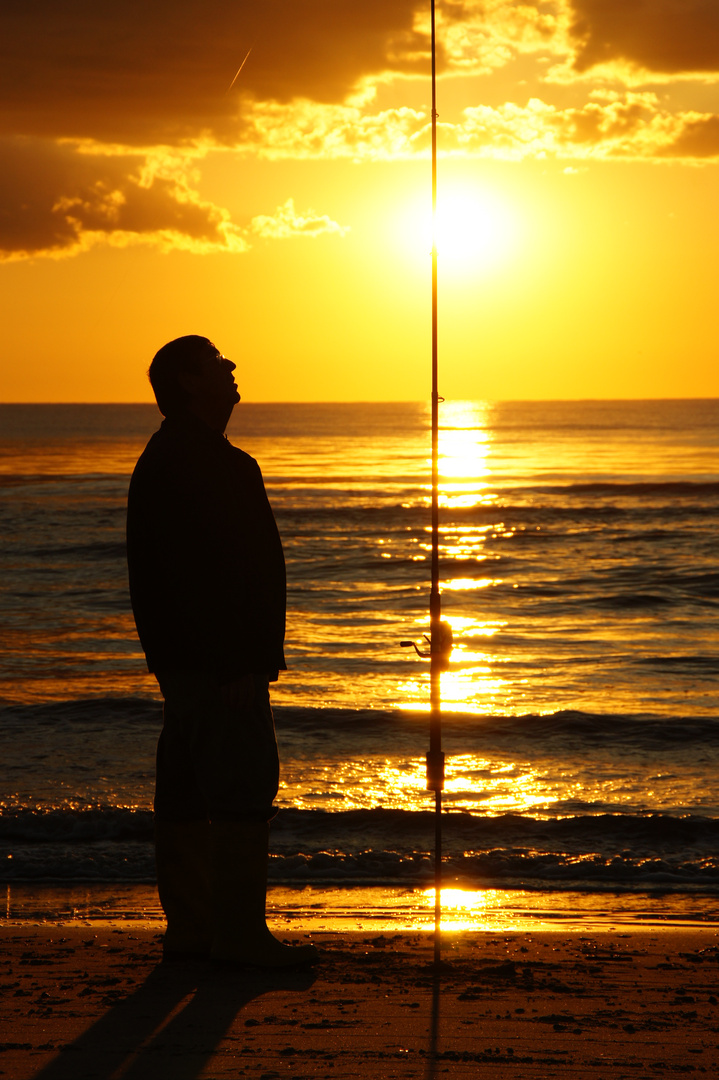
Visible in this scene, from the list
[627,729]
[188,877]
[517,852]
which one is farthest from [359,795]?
[188,877]

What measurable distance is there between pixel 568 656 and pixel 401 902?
619 cm

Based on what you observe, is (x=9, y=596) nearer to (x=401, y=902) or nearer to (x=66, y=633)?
(x=66, y=633)

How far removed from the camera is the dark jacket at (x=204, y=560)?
279 centimetres

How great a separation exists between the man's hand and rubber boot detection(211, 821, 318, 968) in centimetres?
32

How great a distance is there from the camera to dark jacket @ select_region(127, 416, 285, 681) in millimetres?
2789

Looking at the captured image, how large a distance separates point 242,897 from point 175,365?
56.5 inches

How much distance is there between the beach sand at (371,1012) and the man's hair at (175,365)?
154cm

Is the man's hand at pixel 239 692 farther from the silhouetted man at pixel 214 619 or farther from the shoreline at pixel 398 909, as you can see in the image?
the shoreline at pixel 398 909

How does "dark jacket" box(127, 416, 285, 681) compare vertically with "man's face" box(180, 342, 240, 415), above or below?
below

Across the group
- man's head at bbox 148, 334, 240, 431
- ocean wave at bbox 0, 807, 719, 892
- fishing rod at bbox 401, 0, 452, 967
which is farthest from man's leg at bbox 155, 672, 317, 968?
ocean wave at bbox 0, 807, 719, 892

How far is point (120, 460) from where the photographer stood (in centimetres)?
4675

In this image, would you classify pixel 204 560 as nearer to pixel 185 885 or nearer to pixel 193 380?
pixel 193 380

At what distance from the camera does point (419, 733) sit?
7145 millimetres

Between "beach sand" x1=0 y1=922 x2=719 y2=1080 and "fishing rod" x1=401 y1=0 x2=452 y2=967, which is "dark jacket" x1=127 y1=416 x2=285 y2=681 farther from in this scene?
"beach sand" x1=0 y1=922 x2=719 y2=1080
